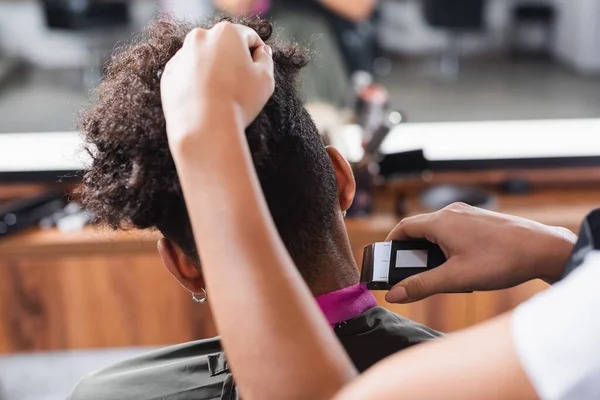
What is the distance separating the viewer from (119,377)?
121cm

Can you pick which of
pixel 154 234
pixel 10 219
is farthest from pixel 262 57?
pixel 10 219

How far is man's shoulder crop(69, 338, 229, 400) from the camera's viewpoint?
1136 millimetres

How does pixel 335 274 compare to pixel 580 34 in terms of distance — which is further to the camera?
pixel 580 34

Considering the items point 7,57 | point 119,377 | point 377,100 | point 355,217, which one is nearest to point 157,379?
point 119,377

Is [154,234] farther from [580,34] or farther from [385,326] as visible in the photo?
[580,34]

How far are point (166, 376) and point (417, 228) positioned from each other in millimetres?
542

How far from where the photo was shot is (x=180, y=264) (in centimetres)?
91

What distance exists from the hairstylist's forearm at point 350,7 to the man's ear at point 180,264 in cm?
199

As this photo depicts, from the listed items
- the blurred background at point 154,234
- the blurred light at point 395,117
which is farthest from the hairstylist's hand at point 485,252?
the blurred light at point 395,117

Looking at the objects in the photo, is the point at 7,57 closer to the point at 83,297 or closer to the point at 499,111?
the point at 83,297

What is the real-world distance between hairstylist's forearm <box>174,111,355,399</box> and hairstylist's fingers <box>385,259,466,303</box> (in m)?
0.25

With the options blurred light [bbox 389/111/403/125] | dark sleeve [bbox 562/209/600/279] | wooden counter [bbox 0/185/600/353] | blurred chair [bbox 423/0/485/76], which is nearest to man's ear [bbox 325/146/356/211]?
dark sleeve [bbox 562/209/600/279]

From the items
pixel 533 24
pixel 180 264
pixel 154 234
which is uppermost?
pixel 180 264

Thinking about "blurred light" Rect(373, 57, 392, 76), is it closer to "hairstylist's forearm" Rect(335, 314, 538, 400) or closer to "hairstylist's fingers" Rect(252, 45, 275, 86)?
"hairstylist's fingers" Rect(252, 45, 275, 86)
